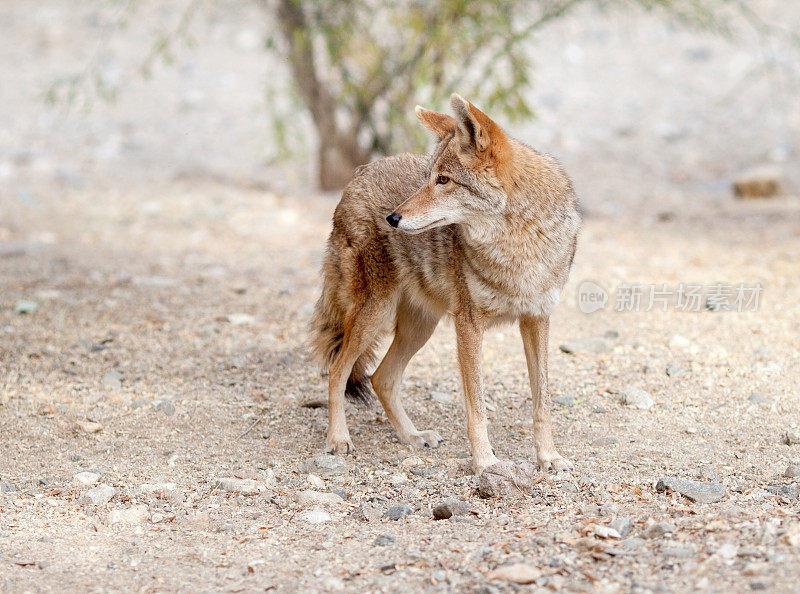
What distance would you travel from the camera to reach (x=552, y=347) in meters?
6.56

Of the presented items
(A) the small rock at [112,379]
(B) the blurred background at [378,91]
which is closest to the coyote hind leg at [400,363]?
(A) the small rock at [112,379]

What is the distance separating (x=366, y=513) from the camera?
4.23 meters

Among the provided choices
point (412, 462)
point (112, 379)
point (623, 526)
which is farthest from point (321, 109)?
point (623, 526)

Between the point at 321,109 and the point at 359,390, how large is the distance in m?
6.91

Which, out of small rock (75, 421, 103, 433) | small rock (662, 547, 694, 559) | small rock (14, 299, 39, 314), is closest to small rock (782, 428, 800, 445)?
small rock (662, 547, 694, 559)

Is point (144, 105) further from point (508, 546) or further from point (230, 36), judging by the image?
point (508, 546)

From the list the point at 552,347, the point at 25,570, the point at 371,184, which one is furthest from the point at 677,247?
the point at 25,570

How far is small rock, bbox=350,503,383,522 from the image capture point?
166 inches

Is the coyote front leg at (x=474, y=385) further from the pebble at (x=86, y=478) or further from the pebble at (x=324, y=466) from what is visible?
the pebble at (x=86, y=478)

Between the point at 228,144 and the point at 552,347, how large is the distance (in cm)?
1008

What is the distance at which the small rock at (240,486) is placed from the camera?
4508mm

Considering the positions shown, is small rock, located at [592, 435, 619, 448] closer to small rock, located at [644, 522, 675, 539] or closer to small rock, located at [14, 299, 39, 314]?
small rock, located at [644, 522, 675, 539]

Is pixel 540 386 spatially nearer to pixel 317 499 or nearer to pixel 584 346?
pixel 317 499

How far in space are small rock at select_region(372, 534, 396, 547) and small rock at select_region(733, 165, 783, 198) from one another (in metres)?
9.32
